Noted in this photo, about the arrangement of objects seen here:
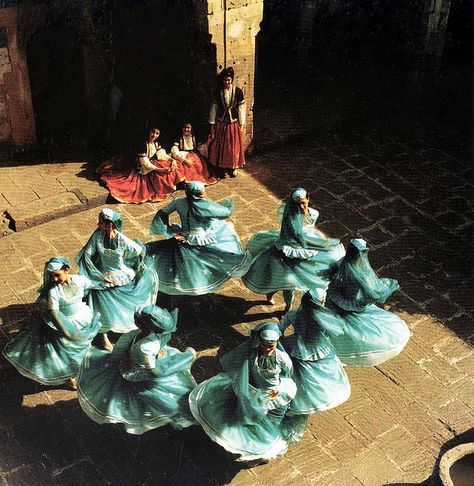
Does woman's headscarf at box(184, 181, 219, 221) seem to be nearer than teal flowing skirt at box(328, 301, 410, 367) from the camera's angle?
No

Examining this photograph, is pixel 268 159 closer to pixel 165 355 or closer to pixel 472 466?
pixel 165 355

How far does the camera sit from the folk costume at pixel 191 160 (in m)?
12.6

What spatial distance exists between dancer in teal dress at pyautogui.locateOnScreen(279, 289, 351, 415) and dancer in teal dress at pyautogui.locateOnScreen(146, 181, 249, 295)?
1.82 m

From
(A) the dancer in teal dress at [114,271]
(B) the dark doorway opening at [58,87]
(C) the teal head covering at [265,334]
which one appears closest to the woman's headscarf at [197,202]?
(A) the dancer in teal dress at [114,271]

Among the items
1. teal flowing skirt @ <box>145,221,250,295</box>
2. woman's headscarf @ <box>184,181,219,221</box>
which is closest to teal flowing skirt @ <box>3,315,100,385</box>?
teal flowing skirt @ <box>145,221,250,295</box>

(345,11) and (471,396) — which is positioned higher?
(345,11)

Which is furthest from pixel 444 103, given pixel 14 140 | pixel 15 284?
pixel 15 284

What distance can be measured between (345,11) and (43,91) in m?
6.46

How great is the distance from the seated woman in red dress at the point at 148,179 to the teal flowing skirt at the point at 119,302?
138 inches

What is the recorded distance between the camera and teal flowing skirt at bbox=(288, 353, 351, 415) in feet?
25.5

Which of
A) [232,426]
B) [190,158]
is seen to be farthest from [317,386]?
[190,158]

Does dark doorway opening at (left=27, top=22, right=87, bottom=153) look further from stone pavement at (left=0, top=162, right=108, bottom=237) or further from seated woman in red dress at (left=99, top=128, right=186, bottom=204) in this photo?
seated woman in red dress at (left=99, top=128, right=186, bottom=204)

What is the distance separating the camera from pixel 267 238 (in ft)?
32.0

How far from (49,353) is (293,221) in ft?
10.7
